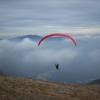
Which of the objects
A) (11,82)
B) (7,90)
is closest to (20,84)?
(11,82)

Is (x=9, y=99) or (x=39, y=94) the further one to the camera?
(x=39, y=94)

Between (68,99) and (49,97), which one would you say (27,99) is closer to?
(49,97)

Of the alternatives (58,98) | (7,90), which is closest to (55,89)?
(58,98)

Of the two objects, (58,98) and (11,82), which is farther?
(11,82)

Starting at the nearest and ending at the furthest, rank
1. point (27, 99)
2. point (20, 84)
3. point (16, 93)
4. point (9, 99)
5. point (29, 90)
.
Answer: point (9, 99) → point (27, 99) → point (16, 93) → point (29, 90) → point (20, 84)

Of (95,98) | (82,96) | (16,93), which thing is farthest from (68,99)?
(16,93)

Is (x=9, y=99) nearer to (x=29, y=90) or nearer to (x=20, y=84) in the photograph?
(x=29, y=90)

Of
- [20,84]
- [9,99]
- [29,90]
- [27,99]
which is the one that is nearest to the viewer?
[9,99]
